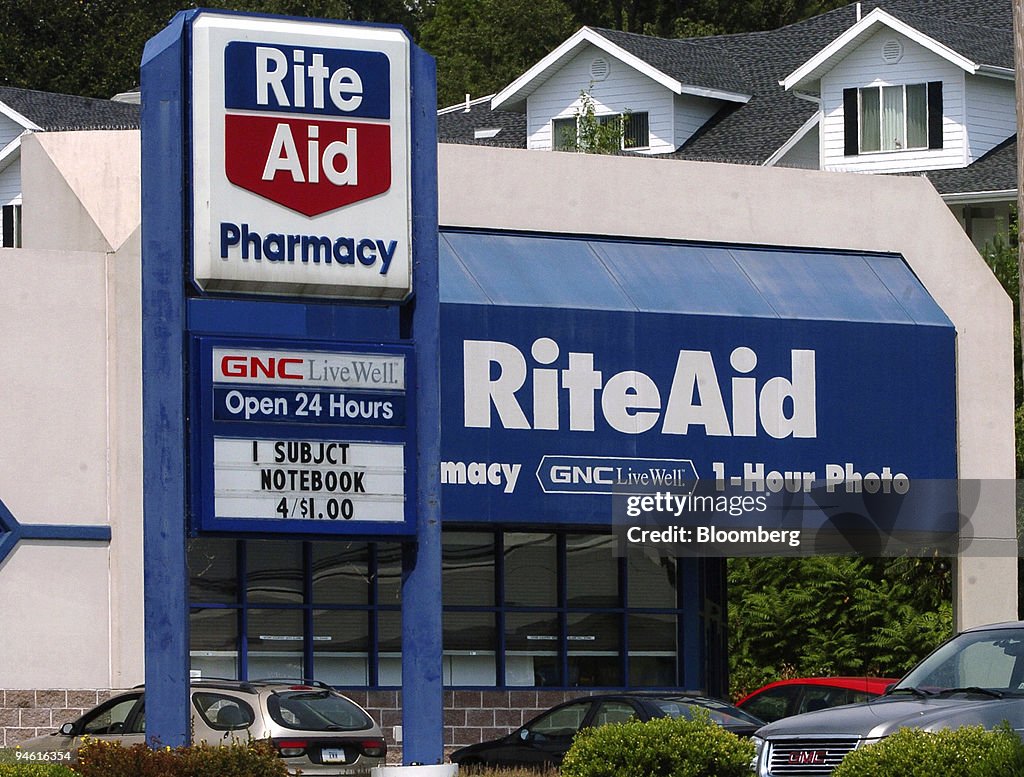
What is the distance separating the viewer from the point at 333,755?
63.5ft

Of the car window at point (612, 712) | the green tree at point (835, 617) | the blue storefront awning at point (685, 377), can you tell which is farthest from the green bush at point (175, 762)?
the green tree at point (835, 617)

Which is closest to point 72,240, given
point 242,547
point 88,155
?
point 88,155

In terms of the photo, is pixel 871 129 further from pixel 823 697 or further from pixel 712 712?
pixel 712 712

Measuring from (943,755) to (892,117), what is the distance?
3180 cm

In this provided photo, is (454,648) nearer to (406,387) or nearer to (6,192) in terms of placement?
(406,387)

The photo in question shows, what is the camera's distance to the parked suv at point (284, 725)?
19156mm

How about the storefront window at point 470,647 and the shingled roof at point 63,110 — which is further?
the shingled roof at point 63,110

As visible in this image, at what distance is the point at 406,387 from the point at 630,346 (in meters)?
8.57

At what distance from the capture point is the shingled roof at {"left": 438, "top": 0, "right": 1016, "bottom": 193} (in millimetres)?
43094

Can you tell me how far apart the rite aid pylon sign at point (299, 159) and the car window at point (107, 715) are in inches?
240

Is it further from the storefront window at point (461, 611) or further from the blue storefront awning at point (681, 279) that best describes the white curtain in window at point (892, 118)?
the storefront window at point (461, 611)

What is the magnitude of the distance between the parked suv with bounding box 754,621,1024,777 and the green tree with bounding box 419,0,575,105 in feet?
161

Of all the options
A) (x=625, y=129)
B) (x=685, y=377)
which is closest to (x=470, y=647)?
(x=685, y=377)

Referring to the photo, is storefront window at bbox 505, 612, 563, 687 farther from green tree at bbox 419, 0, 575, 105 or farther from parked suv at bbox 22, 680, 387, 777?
green tree at bbox 419, 0, 575, 105
